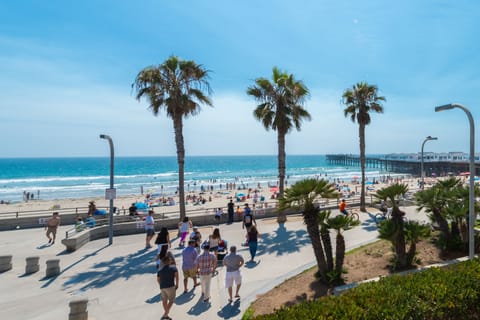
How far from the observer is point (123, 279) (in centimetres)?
802

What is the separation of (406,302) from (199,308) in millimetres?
4092

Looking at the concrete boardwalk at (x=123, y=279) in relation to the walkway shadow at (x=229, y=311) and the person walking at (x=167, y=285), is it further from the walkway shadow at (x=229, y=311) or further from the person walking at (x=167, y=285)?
the person walking at (x=167, y=285)

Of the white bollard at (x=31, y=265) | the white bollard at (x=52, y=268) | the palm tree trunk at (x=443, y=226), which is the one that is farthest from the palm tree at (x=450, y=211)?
the white bollard at (x=31, y=265)

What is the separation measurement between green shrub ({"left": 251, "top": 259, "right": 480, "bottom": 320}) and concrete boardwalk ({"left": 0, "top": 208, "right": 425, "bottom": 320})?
2.51 meters

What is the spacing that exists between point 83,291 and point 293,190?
591 centimetres

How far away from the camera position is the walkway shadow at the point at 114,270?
7896mm

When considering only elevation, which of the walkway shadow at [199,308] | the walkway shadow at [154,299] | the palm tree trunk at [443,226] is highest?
the palm tree trunk at [443,226]

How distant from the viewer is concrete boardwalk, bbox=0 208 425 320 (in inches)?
244

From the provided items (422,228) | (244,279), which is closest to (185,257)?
(244,279)

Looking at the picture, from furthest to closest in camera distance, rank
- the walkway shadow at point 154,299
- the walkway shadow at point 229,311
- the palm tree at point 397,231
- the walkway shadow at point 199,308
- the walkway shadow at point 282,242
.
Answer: the walkway shadow at point 282,242 < the palm tree at point 397,231 < the walkway shadow at point 154,299 < the walkway shadow at point 199,308 < the walkway shadow at point 229,311

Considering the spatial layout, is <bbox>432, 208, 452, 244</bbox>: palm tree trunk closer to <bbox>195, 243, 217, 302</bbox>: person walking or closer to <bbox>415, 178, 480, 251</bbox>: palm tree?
<bbox>415, 178, 480, 251</bbox>: palm tree

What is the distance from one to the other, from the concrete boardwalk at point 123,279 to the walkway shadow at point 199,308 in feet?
0.07

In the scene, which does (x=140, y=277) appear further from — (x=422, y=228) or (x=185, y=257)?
(x=422, y=228)

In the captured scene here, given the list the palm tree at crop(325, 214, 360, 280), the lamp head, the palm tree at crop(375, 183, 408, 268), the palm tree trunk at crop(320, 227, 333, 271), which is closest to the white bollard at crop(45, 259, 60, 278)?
the palm tree trunk at crop(320, 227, 333, 271)
